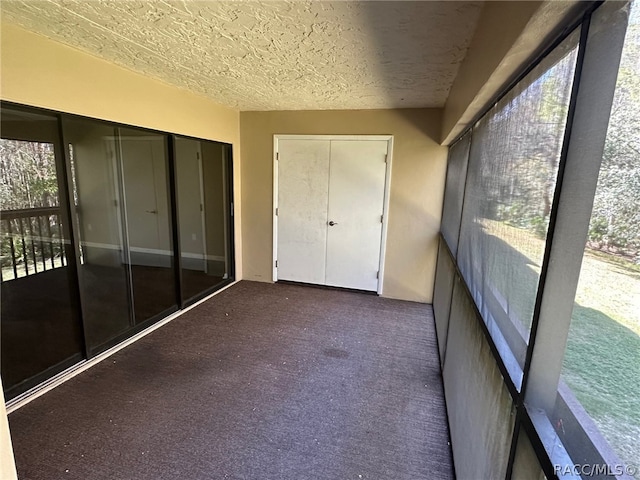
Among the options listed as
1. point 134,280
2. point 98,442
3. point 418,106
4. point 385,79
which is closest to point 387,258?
point 418,106

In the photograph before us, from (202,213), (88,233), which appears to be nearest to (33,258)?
(88,233)

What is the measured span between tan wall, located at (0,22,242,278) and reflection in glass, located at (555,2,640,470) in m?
2.80

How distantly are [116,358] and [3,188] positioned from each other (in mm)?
1492

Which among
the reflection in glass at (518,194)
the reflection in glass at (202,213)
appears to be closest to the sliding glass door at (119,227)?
the reflection in glass at (202,213)

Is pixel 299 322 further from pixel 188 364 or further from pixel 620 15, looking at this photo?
pixel 620 15

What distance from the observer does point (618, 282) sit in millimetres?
616

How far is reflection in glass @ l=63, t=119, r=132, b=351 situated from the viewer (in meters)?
2.44

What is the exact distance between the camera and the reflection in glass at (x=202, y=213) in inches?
141

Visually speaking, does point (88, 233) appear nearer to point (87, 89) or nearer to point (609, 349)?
point (87, 89)

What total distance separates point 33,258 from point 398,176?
3587 mm

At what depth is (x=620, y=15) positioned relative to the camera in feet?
Result: 2.18

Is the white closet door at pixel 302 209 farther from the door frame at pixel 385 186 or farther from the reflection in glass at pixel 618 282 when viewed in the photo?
the reflection in glass at pixel 618 282

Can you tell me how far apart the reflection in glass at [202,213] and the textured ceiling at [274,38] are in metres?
0.94

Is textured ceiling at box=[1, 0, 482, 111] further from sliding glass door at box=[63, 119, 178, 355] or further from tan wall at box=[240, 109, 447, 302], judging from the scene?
tan wall at box=[240, 109, 447, 302]
